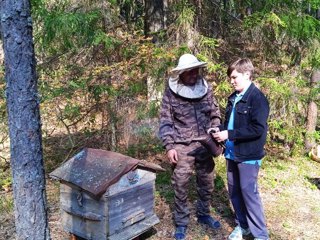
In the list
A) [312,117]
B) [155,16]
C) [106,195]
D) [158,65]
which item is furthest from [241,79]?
[312,117]

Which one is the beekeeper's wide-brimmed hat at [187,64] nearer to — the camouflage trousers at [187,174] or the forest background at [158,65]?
the camouflage trousers at [187,174]

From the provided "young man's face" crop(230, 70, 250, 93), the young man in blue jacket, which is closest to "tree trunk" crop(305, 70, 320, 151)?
the young man in blue jacket

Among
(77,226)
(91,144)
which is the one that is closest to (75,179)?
(77,226)

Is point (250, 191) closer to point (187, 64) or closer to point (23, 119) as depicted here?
point (187, 64)

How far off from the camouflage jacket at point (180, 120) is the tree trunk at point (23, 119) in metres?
1.52

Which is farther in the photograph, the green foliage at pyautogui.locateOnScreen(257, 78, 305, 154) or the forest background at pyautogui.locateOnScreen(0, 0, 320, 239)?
the green foliage at pyautogui.locateOnScreen(257, 78, 305, 154)

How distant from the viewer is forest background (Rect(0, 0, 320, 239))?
18.2 feet

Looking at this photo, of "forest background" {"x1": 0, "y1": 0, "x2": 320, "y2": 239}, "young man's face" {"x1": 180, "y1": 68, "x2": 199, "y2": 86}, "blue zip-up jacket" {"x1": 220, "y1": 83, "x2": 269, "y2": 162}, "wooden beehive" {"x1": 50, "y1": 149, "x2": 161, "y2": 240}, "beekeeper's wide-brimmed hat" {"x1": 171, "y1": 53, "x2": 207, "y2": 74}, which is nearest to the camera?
"wooden beehive" {"x1": 50, "y1": 149, "x2": 161, "y2": 240}

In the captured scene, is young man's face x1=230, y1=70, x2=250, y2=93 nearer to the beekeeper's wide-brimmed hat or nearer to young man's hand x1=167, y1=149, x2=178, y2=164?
the beekeeper's wide-brimmed hat

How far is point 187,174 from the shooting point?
4266 millimetres

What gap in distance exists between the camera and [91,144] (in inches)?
258

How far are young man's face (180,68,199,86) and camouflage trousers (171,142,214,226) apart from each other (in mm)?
697

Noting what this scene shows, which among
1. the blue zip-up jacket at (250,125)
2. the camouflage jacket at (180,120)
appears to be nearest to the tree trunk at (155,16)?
the camouflage jacket at (180,120)

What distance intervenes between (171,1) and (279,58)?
204cm
